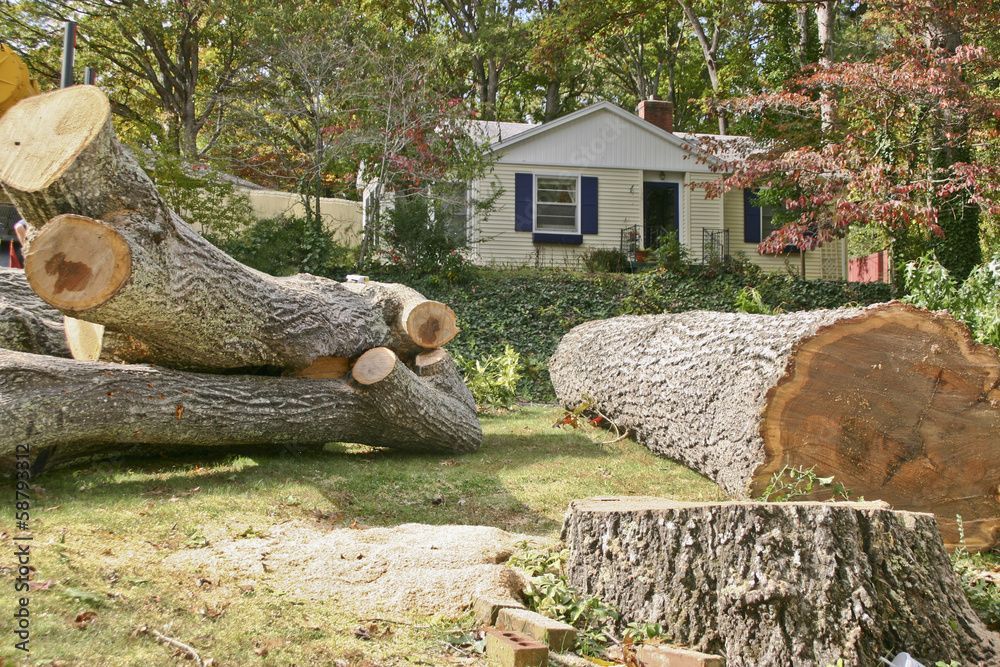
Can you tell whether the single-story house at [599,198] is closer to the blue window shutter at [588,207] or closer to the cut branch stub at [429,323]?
the blue window shutter at [588,207]

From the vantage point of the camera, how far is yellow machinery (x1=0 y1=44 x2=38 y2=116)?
7.16 meters

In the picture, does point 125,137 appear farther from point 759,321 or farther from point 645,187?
point 759,321

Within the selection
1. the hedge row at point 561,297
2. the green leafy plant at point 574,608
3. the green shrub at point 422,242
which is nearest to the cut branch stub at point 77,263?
the green leafy plant at point 574,608

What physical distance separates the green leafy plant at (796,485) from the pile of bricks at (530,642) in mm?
2024

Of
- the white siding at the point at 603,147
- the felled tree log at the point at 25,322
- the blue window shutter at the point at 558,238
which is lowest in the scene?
the felled tree log at the point at 25,322

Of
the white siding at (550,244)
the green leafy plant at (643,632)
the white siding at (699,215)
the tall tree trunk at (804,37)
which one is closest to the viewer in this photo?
the green leafy plant at (643,632)

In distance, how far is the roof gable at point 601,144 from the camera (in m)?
20.1

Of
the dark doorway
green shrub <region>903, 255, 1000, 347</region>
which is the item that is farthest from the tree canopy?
green shrub <region>903, 255, 1000, 347</region>

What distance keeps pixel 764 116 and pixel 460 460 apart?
43.4ft

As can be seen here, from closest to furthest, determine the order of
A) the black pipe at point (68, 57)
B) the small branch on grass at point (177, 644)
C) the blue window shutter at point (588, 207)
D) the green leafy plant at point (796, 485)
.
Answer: the small branch on grass at point (177, 644), the green leafy plant at point (796, 485), the black pipe at point (68, 57), the blue window shutter at point (588, 207)

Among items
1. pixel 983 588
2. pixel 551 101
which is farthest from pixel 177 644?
pixel 551 101

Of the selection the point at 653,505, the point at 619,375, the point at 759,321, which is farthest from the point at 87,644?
the point at 619,375

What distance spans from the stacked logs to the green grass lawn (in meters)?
0.32

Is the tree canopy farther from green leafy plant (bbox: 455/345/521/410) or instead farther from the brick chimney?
green leafy plant (bbox: 455/345/521/410)
